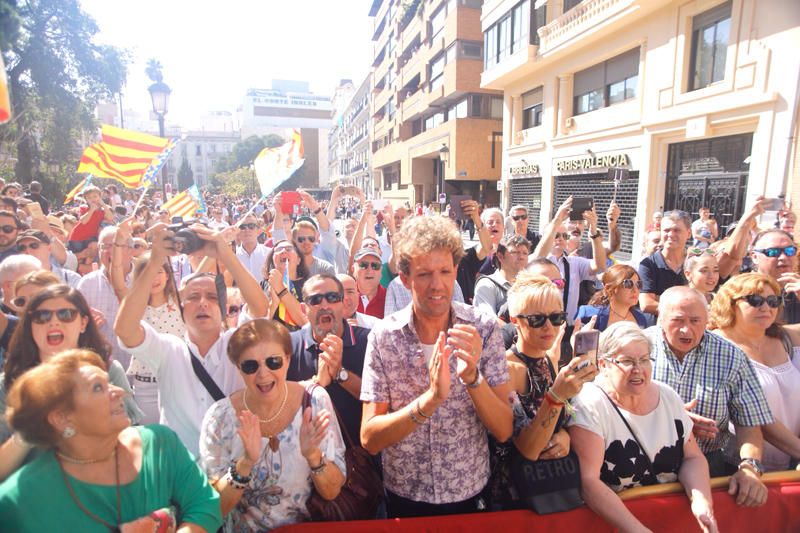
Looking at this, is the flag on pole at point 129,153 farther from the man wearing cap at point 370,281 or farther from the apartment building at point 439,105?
the apartment building at point 439,105

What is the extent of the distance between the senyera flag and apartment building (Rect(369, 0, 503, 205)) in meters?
20.1

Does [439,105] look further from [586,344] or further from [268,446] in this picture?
[268,446]

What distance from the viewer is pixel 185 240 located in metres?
2.42

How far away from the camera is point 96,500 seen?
5.25 feet

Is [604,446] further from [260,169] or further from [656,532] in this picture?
[260,169]

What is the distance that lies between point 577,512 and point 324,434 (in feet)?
4.06

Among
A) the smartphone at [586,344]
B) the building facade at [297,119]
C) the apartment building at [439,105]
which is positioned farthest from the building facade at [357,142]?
the smartphone at [586,344]

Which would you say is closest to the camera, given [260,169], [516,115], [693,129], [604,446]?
[604,446]

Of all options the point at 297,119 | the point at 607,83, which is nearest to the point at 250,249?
the point at 607,83

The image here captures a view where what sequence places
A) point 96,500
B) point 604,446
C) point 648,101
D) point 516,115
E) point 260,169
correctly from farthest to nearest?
1. point 516,115
2. point 648,101
3. point 260,169
4. point 604,446
5. point 96,500

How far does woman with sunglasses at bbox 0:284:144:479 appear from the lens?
2.21 m

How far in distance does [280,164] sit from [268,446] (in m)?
5.20

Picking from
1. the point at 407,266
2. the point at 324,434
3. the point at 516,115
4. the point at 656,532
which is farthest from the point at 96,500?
the point at 516,115

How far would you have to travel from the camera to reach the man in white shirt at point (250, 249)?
18.7 feet
